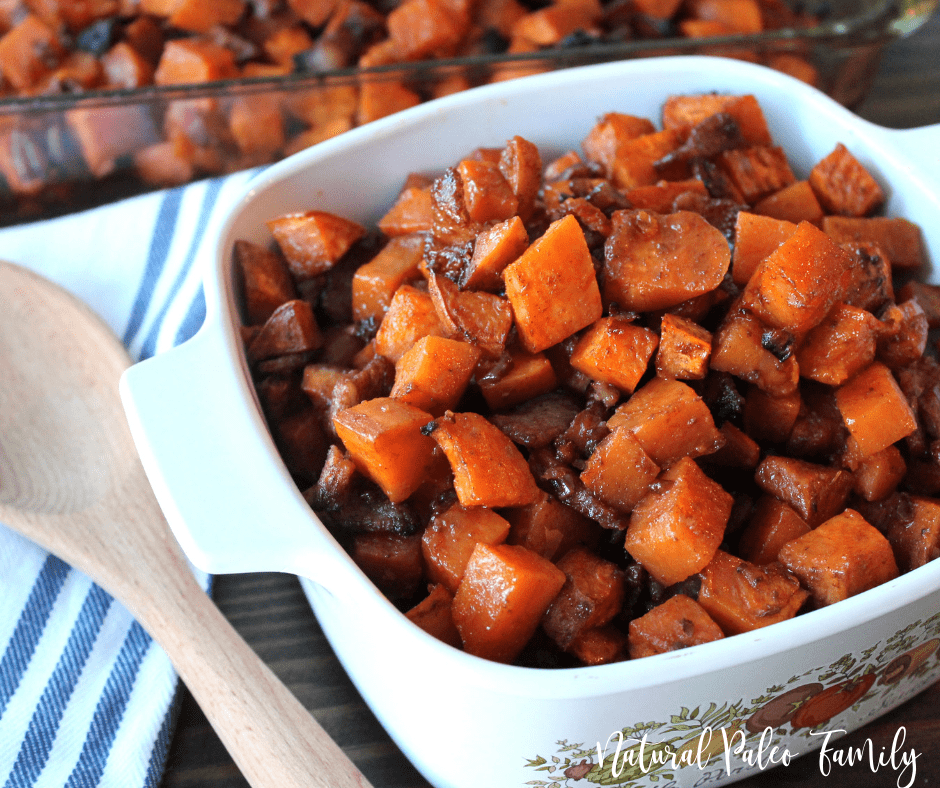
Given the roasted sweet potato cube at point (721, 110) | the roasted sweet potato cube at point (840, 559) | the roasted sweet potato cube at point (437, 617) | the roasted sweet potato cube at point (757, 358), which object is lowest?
the roasted sweet potato cube at point (437, 617)

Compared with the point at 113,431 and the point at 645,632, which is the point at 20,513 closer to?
the point at 113,431

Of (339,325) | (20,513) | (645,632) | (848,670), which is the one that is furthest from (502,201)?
(20,513)

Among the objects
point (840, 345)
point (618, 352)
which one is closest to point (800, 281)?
point (840, 345)

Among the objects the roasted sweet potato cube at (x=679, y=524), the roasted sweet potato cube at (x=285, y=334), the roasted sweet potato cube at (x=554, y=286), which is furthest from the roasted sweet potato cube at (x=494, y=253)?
the roasted sweet potato cube at (x=679, y=524)

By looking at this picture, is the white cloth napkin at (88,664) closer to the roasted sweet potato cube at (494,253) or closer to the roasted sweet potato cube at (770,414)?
the roasted sweet potato cube at (494,253)

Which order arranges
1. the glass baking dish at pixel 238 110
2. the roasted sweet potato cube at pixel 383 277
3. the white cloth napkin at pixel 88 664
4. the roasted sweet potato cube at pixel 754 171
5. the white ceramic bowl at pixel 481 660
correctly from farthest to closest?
the glass baking dish at pixel 238 110 < the roasted sweet potato cube at pixel 754 171 < the roasted sweet potato cube at pixel 383 277 < the white cloth napkin at pixel 88 664 < the white ceramic bowl at pixel 481 660

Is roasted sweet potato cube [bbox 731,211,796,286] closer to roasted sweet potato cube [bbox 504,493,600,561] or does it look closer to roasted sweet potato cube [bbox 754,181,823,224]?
roasted sweet potato cube [bbox 754,181,823,224]
